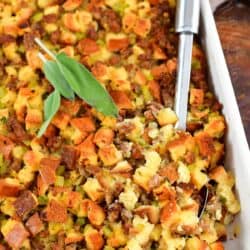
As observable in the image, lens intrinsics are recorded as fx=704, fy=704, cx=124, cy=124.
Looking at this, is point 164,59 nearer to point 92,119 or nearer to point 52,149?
point 92,119

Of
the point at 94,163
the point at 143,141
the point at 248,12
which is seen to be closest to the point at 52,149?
the point at 94,163

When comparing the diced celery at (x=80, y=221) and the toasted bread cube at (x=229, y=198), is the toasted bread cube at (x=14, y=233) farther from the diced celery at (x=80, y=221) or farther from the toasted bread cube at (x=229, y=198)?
the toasted bread cube at (x=229, y=198)

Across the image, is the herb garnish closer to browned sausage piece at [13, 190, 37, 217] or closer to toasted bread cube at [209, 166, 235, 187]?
browned sausage piece at [13, 190, 37, 217]

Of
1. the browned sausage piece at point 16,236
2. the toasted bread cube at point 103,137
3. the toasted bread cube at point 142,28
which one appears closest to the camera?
the browned sausage piece at point 16,236

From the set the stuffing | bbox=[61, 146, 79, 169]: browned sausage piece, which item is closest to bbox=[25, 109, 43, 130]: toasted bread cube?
the stuffing

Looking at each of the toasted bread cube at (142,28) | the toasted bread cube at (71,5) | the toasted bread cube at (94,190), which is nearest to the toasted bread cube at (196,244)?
the toasted bread cube at (94,190)

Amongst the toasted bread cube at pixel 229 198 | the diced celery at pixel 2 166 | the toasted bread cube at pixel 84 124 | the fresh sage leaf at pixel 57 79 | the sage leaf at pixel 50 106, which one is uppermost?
the fresh sage leaf at pixel 57 79
